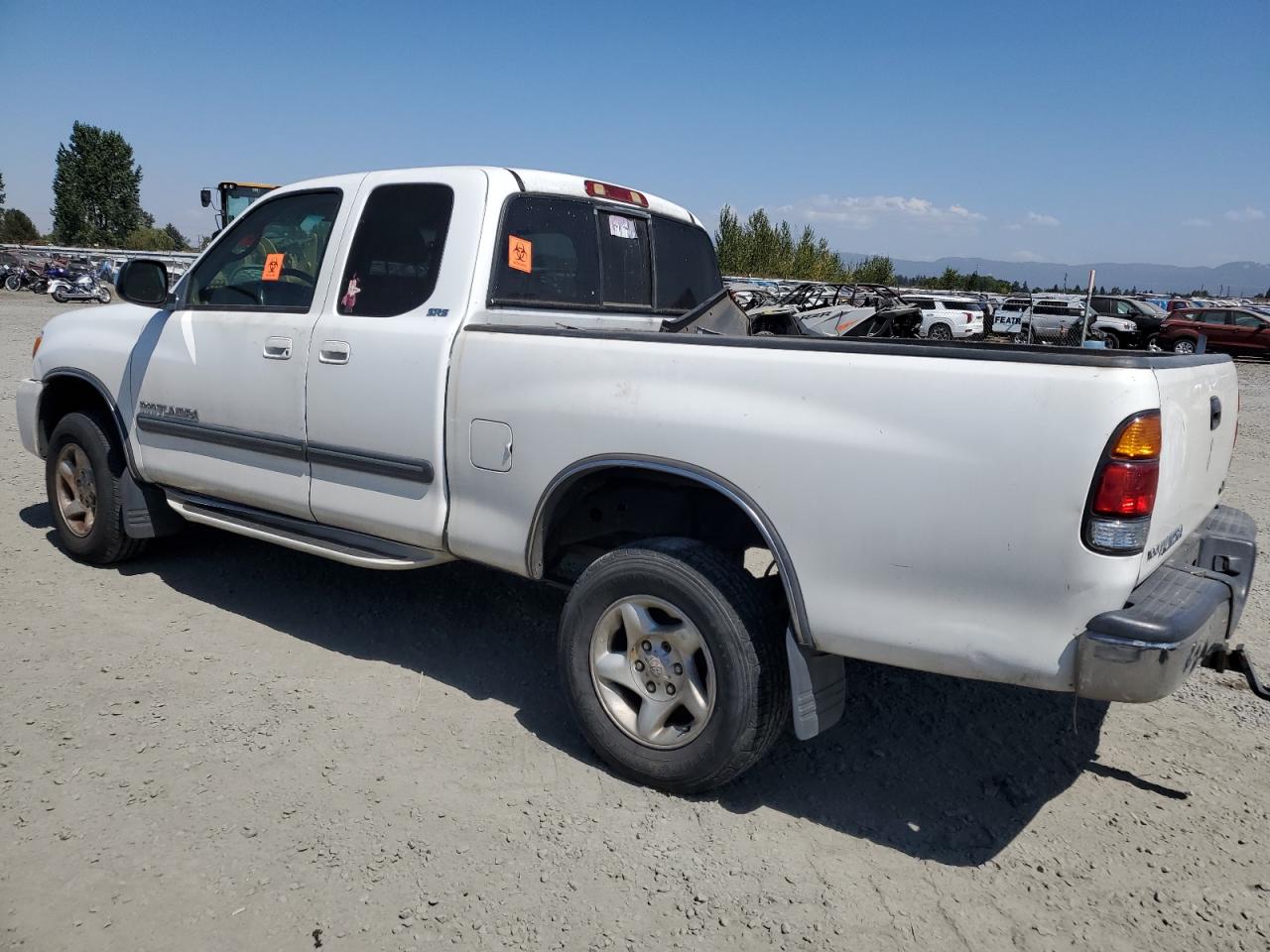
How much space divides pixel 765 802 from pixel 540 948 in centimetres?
102

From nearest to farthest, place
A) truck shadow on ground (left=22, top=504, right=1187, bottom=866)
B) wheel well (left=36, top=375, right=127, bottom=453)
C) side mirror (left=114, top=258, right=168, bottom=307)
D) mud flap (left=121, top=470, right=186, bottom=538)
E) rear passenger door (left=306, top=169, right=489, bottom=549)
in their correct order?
truck shadow on ground (left=22, top=504, right=1187, bottom=866)
rear passenger door (left=306, top=169, right=489, bottom=549)
side mirror (left=114, top=258, right=168, bottom=307)
mud flap (left=121, top=470, right=186, bottom=538)
wheel well (left=36, top=375, right=127, bottom=453)

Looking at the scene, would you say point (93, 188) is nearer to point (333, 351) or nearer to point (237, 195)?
point (237, 195)

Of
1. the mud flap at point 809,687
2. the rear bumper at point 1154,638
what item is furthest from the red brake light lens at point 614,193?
the rear bumper at point 1154,638

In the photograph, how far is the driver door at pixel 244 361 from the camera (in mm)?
4078

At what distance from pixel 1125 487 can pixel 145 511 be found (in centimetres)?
463

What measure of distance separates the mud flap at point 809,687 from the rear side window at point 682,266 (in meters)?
2.19

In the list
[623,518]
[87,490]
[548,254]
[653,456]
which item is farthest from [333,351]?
[87,490]

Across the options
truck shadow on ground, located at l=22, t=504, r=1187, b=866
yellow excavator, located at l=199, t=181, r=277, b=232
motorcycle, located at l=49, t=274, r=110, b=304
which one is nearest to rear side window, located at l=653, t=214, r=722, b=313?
truck shadow on ground, located at l=22, t=504, r=1187, b=866

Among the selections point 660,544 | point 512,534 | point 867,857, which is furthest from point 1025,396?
point 512,534

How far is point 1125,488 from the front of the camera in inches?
92.8

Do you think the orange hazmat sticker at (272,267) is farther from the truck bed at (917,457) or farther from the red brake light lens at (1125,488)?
the red brake light lens at (1125,488)

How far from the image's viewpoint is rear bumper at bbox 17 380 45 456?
5.31 m

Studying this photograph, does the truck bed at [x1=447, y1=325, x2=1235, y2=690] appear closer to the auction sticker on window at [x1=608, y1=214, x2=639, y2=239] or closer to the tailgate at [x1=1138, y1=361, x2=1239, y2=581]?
the tailgate at [x1=1138, y1=361, x2=1239, y2=581]

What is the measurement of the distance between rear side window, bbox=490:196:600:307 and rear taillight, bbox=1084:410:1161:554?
2.28 meters
